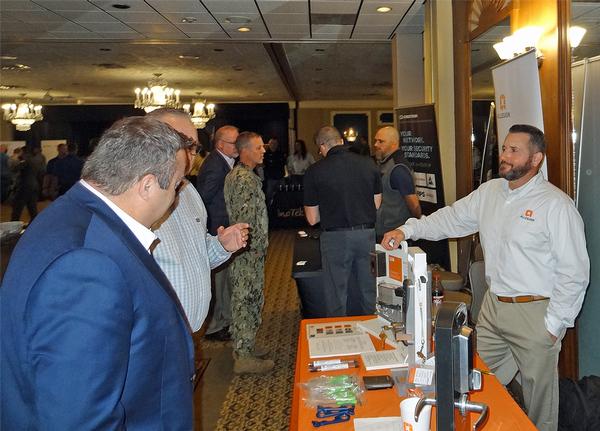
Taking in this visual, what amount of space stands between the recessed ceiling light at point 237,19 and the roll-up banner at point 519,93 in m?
3.32

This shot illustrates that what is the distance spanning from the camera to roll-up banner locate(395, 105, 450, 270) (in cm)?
519

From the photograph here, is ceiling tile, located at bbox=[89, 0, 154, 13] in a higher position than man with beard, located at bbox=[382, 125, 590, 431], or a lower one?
higher

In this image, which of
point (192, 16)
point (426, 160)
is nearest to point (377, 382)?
point (426, 160)

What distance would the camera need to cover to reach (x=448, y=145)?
568 centimetres

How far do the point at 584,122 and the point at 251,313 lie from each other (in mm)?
2338

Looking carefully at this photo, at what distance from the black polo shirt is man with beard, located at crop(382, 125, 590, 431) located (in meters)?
1.31

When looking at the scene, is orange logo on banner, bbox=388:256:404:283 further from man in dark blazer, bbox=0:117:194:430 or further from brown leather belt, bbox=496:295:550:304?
man in dark blazer, bbox=0:117:194:430

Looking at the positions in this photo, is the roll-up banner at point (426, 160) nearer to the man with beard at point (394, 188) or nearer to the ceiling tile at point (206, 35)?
the man with beard at point (394, 188)

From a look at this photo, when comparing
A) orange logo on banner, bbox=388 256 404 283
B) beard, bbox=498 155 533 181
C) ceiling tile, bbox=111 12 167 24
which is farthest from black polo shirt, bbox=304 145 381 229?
ceiling tile, bbox=111 12 167 24

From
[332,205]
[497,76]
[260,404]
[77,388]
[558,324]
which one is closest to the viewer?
[77,388]

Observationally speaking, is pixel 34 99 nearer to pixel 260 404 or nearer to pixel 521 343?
pixel 260 404

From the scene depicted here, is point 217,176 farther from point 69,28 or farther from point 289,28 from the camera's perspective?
point 69,28

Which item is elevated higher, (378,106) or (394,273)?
(378,106)

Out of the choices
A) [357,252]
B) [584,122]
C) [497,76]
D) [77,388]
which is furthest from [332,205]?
[77,388]
